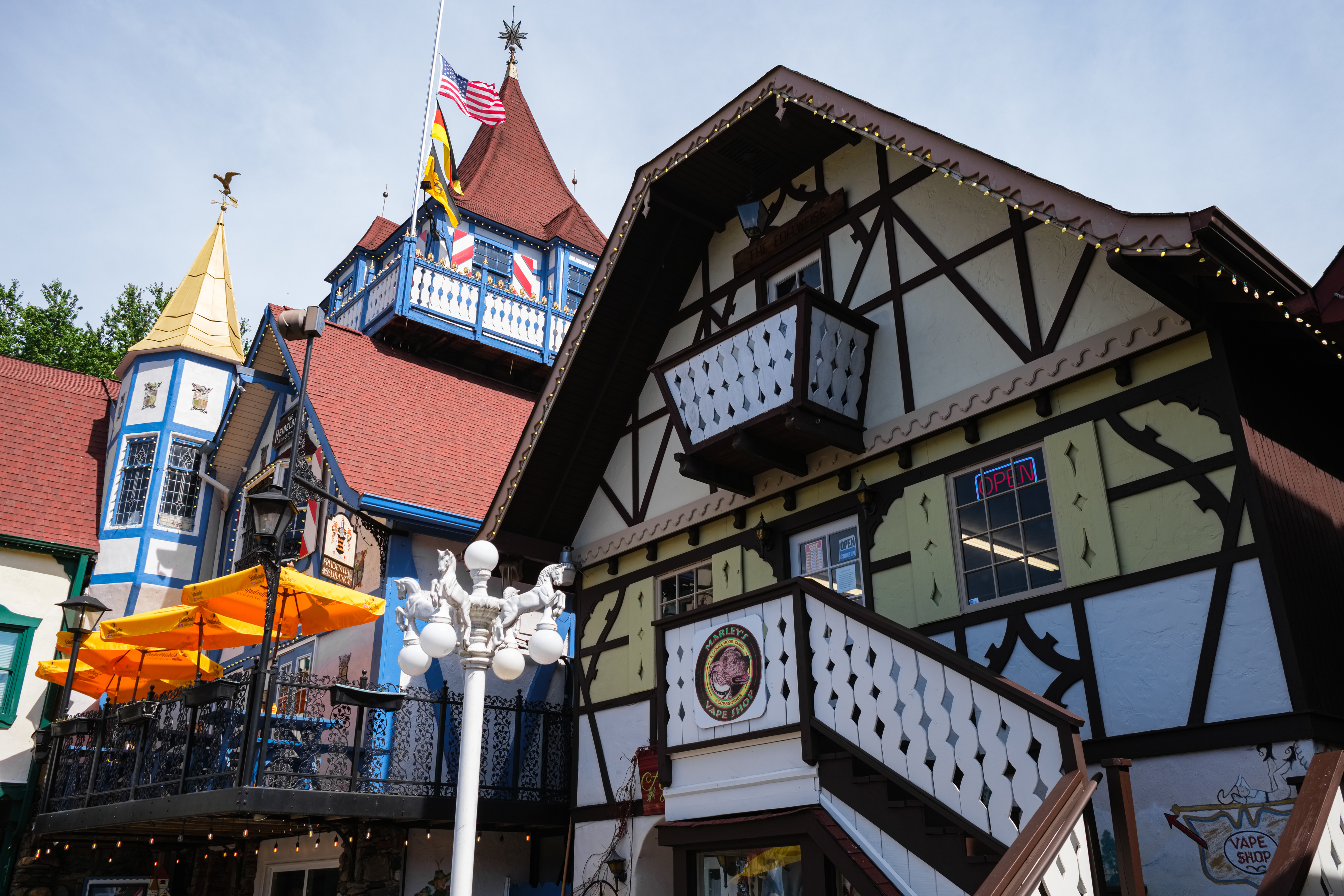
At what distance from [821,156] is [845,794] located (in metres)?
7.29

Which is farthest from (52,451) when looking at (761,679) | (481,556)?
(761,679)

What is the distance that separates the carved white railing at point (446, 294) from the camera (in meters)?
21.6

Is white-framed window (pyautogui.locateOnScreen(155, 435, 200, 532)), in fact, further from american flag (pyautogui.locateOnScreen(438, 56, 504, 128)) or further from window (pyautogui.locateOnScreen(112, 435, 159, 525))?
american flag (pyautogui.locateOnScreen(438, 56, 504, 128))

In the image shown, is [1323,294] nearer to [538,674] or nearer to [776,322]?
[776,322]

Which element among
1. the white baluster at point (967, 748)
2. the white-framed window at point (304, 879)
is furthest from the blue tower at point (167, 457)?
the white baluster at point (967, 748)

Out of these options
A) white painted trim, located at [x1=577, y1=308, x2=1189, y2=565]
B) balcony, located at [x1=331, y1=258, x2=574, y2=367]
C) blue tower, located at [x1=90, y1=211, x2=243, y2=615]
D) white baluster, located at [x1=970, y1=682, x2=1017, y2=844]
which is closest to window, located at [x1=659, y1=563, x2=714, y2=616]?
white painted trim, located at [x1=577, y1=308, x2=1189, y2=565]

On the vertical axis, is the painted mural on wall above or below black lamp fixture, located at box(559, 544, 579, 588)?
below

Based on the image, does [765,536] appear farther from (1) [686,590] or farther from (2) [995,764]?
(2) [995,764]

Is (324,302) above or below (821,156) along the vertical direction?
above

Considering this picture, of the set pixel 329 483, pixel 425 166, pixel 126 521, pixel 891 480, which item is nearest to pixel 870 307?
pixel 891 480

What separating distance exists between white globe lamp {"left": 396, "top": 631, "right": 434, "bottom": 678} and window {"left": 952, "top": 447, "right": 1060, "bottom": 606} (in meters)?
4.72

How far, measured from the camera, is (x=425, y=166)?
22500 millimetres

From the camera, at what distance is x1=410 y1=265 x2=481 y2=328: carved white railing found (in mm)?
21578

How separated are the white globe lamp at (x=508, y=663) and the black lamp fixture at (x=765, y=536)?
3.52m
